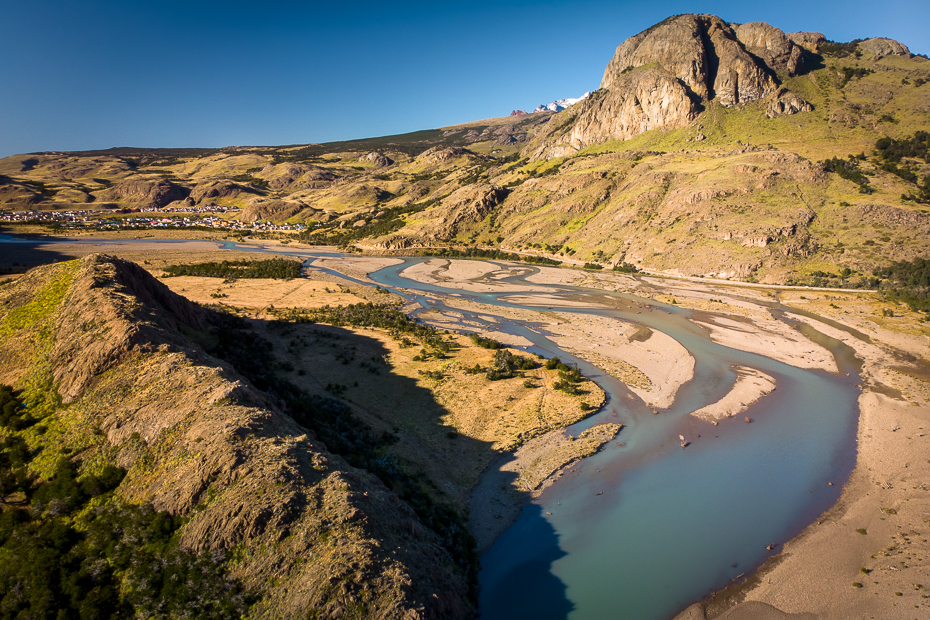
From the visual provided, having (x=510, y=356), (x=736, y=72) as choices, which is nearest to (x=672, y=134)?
(x=736, y=72)

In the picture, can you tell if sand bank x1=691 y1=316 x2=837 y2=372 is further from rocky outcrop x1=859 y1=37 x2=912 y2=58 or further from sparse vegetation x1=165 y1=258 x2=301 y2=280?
rocky outcrop x1=859 y1=37 x2=912 y2=58

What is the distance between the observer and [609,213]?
11538cm

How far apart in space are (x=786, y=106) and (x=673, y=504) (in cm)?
15524

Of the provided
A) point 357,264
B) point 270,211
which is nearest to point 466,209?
point 357,264

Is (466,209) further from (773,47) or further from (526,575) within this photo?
(526,575)

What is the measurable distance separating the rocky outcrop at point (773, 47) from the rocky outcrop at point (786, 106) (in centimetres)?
2077

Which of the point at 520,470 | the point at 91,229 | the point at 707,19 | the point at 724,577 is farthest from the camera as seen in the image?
the point at 707,19

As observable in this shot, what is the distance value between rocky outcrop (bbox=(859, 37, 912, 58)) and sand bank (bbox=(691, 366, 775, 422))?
179 m

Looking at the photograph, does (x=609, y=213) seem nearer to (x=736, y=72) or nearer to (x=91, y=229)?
(x=736, y=72)

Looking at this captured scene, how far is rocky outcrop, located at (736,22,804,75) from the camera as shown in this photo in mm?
144875

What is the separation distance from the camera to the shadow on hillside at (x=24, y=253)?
75787 millimetres

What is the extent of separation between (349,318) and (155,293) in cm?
2634

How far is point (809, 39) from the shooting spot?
161 meters

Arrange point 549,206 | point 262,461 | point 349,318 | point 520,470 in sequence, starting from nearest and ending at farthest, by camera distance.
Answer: point 262,461
point 520,470
point 349,318
point 549,206
